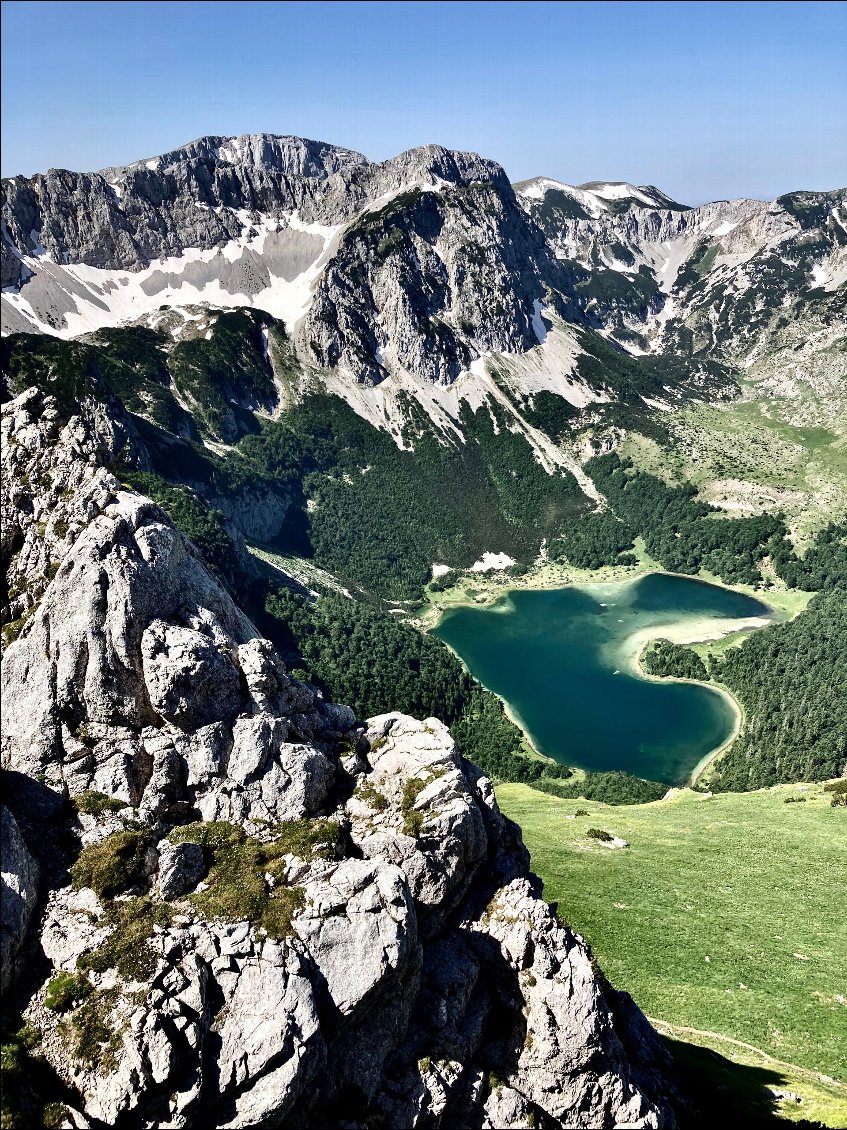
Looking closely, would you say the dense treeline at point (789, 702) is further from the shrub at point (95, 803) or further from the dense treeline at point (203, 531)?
the shrub at point (95, 803)

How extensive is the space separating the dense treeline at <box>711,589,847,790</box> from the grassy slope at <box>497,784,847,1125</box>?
4479 cm

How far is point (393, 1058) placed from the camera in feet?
107

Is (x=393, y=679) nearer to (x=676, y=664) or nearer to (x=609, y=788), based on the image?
(x=609, y=788)

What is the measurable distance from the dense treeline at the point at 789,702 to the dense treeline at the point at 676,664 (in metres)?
4.27

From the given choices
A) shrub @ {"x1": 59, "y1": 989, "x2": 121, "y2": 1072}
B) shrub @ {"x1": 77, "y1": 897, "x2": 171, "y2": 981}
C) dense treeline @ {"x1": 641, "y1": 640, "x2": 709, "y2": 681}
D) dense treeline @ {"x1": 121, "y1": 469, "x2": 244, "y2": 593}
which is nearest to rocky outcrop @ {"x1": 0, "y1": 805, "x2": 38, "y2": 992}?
shrub @ {"x1": 77, "y1": 897, "x2": 171, "y2": 981}

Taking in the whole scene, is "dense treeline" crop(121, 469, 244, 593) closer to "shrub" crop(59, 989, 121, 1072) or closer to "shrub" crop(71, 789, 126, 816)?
"shrub" crop(71, 789, 126, 816)

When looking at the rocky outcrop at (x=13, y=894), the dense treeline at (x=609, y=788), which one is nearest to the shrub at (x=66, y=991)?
the rocky outcrop at (x=13, y=894)

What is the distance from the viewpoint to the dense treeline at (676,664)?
190750mm

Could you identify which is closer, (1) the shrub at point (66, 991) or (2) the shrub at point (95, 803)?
(1) the shrub at point (66, 991)

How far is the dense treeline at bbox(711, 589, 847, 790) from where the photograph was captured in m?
141

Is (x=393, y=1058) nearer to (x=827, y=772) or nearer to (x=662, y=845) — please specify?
(x=662, y=845)

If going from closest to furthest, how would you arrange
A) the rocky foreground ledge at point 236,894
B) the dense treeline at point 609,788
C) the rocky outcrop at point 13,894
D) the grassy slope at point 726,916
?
the rocky foreground ledge at point 236,894 < the rocky outcrop at point 13,894 < the grassy slope at point 726,916 < the dense treeline at point 609,788

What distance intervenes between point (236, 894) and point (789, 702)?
6422 inches

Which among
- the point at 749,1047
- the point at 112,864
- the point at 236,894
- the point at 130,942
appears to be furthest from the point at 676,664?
the point at 130,942
